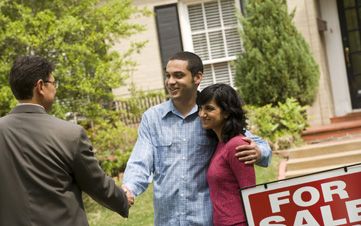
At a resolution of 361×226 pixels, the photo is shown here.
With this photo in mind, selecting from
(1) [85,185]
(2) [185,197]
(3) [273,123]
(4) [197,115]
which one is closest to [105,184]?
(1) [85,185]

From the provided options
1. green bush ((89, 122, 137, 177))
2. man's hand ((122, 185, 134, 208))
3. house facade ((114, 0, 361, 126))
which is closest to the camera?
man's hand ((122, 185, 134, 208))

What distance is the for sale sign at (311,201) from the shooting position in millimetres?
3283

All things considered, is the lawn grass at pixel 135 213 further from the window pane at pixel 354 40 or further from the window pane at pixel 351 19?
the window pane at pixel 351 19

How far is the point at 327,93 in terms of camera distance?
1250cm

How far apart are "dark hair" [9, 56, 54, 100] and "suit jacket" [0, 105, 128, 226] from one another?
0.26 ft

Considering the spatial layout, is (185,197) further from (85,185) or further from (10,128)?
(10,128)

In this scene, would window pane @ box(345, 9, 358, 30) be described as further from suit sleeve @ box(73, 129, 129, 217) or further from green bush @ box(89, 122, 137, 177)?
suit sleeve @ box(73, 129, 129, 217)

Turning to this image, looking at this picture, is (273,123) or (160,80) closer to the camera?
(273,123)

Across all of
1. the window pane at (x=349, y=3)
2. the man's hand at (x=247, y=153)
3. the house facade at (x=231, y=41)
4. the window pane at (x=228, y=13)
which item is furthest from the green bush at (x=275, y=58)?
the man's hand at (x=247, y=153)

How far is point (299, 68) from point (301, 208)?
347 inches

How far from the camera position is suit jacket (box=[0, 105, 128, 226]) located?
10.3 ft

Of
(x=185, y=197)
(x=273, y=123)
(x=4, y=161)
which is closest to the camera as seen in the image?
(x=4, y=161)

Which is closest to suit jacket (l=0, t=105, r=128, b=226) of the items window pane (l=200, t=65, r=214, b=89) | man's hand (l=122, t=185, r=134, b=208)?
man's hand (l=122, t=185, r=134, b=208)

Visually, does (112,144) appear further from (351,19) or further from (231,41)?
(351,19)
